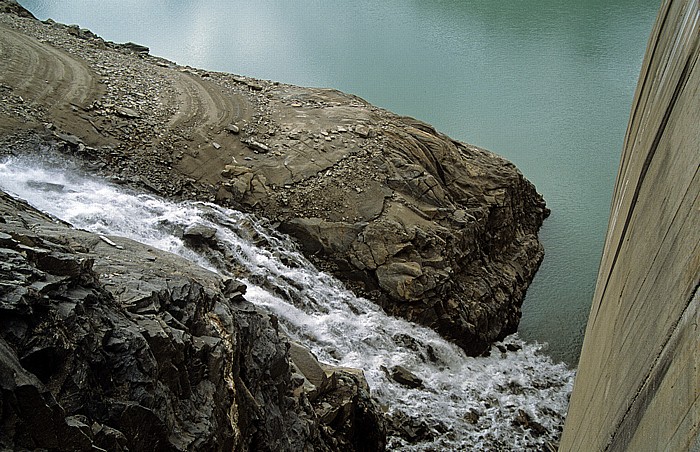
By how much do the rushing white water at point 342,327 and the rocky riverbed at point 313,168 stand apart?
12.5 inches

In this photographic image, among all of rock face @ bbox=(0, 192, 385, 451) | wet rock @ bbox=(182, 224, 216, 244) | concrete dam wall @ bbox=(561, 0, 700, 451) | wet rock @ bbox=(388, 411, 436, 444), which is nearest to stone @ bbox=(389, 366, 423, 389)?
wet rock @ bbox=(388, 411, 436, 444)

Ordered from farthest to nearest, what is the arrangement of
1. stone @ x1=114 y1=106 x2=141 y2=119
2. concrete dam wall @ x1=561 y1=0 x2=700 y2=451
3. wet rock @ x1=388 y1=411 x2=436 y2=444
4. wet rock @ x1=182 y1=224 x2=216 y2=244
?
stone @ x1=114 y1=106 x2=141 y2=119, wet rock @ x1=182 y1=224 x2=216 y2=244, wet rock @ x1=388 y1=411 x2=436 y2=444, concrete dam wall @ x1=561 y1=0 x2=700 y2=451

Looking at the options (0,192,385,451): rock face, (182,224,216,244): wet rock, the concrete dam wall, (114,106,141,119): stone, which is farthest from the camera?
(114,106,141,119): stone

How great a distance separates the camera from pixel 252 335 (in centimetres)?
536

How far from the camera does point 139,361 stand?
3.62 metres

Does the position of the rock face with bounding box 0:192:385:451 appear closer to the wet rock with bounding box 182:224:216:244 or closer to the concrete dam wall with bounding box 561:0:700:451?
the wet rock with bounding box 182:224:216:244

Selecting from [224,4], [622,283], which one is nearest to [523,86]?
[224,4]

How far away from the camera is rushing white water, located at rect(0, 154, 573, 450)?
771 cm

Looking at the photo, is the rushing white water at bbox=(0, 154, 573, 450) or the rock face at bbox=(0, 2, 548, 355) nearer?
the rushing white water at bbox=(0, 154, 573, 450)

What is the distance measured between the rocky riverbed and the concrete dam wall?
16.1 ft

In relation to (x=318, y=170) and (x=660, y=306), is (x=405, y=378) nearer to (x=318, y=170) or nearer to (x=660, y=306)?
(x=318, y=170)

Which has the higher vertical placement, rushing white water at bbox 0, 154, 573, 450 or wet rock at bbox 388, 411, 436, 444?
rushing white water at bbox 0, 154, 573, 450

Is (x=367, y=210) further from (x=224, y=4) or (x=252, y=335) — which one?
(x=224, y=4)

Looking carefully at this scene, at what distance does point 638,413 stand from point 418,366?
644 centimetres
